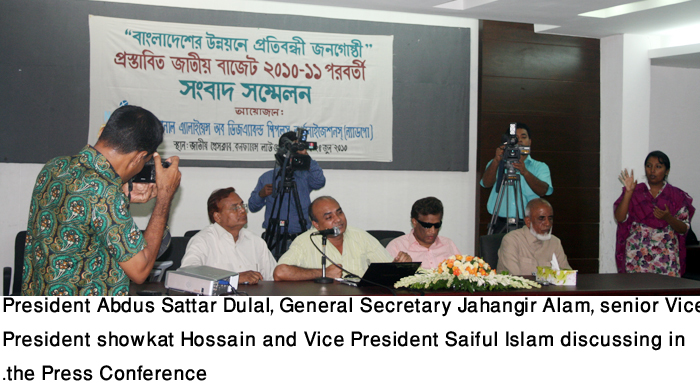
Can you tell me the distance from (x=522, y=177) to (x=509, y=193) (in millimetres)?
196

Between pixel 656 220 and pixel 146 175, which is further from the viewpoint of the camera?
pixel 656 220

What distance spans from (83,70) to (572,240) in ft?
14.8

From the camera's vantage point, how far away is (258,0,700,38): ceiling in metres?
4.87

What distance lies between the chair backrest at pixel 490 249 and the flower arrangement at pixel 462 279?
924 millimetres

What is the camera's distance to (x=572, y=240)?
5.97 metres

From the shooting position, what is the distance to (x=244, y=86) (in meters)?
5.14

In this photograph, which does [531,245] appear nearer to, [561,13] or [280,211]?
[280,211]

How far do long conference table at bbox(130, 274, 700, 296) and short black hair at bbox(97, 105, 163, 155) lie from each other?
97 cm

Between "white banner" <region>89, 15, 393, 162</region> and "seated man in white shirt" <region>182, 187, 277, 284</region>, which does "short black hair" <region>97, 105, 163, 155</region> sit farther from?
"white banner" <region>89, 15, 393, 162</region>

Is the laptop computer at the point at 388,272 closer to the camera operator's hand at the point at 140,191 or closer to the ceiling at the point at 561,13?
the camera operator's hand at the point at 140,191

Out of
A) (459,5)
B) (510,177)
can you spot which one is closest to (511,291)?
(510,177)

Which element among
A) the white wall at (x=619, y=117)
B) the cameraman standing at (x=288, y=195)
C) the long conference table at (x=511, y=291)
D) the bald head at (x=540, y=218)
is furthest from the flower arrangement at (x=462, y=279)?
the white wall at (x=619, y=117)

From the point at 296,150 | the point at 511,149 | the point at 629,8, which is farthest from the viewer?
the point at 629,8
